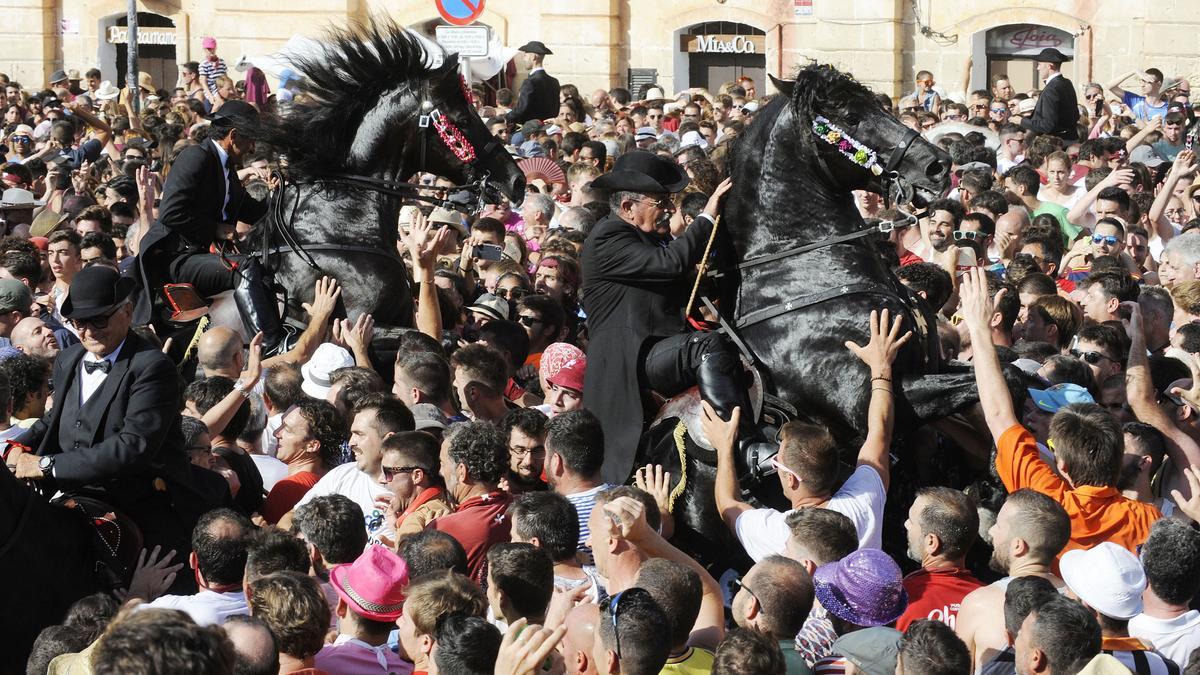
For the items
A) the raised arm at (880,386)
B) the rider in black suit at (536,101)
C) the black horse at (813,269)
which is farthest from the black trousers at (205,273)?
the rider in black suit at (536,101)

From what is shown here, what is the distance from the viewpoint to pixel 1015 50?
90.9 feet

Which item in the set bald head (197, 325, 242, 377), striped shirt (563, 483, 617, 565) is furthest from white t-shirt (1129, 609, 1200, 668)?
→ bald head (197, 325, 242, 377)

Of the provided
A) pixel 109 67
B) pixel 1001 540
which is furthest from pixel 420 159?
pixel 109 67

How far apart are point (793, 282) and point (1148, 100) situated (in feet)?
48.4

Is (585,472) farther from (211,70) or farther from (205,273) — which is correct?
(211,70)

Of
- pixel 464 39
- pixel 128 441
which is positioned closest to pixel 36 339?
pixel 128 441

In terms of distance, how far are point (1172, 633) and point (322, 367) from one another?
4.63 metres

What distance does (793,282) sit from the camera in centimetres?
721

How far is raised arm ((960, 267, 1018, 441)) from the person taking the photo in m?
6.50

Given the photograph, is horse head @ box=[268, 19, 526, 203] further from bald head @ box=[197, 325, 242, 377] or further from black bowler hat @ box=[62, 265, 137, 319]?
black bowler hat @ box=[62, 265, 137, 319]

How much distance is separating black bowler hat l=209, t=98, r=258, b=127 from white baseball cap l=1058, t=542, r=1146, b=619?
5.85 metres

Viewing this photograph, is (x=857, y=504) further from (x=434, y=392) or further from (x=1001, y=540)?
(x=434, y=392)

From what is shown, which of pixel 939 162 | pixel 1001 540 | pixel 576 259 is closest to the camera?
pixel 1001 540

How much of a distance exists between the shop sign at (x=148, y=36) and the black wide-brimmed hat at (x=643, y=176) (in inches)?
1019
